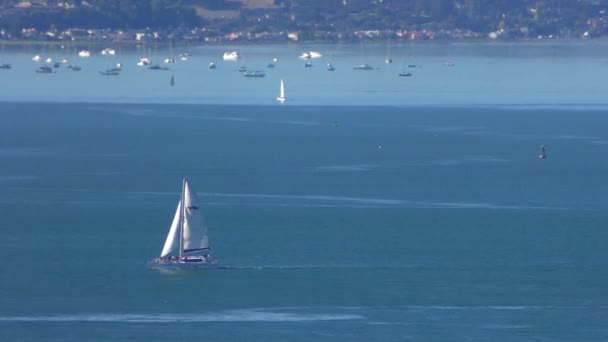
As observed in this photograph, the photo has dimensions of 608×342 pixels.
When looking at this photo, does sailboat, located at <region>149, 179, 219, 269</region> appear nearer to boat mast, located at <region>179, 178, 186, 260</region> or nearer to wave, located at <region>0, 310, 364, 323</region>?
boat mast, located at <region>179, 178, 186, 260</region>

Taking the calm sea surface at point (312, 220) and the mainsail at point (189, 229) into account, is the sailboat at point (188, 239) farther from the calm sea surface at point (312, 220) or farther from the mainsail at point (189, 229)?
the calm sea surface at point (312, 220)

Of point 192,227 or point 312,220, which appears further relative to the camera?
point 312,220

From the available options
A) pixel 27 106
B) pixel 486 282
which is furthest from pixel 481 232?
pixel 27 106

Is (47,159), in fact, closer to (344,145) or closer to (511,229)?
(344,145)

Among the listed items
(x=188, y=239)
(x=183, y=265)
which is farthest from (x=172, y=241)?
(x=183, y=265)

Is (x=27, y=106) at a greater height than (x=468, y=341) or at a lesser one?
lesser

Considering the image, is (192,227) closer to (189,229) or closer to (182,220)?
(189,229)

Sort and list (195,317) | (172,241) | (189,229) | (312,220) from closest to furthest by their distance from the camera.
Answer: (195,317) → (189,229) → (172,241) → (312,220)
